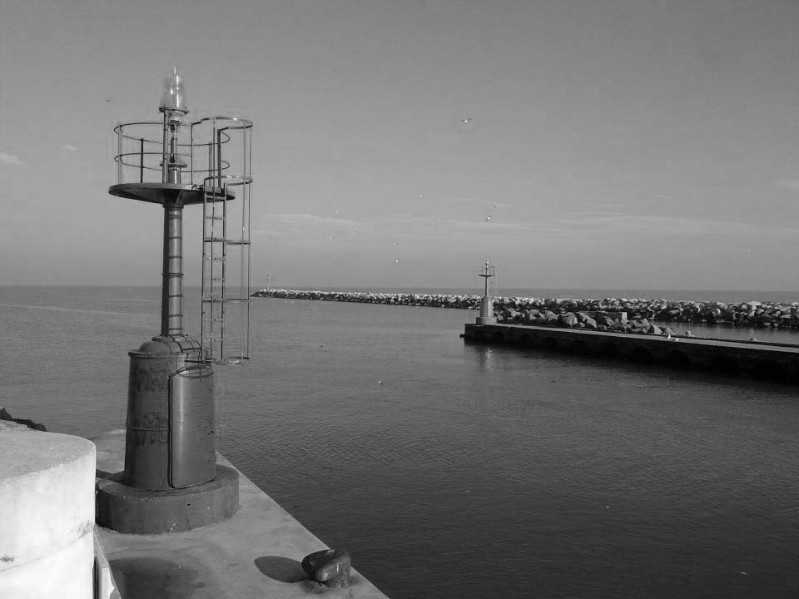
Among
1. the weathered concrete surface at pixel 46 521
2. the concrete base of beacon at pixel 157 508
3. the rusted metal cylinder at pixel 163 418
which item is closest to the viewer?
the weathered concrete surface at pixel 46 521

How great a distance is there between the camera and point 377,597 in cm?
598

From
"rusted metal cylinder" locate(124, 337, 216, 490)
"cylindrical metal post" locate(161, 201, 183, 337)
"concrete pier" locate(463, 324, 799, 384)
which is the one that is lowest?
"concrete pier" locate(463, 324, 799, 384)

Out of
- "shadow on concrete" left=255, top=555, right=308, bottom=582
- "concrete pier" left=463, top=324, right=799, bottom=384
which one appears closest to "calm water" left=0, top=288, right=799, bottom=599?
"concrete pier" left=463, top=324, right=799, bottom=384

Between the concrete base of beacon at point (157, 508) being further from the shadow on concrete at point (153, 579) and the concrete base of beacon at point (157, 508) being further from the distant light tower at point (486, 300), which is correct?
the distant light tower at point (486, 300)

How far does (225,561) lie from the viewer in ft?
21.5

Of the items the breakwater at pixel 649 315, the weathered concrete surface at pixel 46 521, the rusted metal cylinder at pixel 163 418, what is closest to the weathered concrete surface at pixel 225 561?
the rusted metal cylinder at pixel 163 418

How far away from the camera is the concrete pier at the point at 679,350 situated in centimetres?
2897

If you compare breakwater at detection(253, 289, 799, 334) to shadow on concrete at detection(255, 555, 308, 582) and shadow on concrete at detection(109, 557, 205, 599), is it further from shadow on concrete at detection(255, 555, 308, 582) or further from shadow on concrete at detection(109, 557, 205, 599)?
shadow on concrete at detection(109, 557, 205, 599)

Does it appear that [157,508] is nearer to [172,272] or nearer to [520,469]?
[172,272]

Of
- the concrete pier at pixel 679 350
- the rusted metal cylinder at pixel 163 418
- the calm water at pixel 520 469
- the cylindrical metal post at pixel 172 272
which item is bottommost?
the calm water at pixel 520 469

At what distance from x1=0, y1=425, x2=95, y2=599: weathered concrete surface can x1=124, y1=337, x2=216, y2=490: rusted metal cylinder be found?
3611 millimetres

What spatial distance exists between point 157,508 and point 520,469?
875 centimetres

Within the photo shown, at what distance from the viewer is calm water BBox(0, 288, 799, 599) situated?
9.38 m

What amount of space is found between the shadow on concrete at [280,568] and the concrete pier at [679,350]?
28.0 metres
